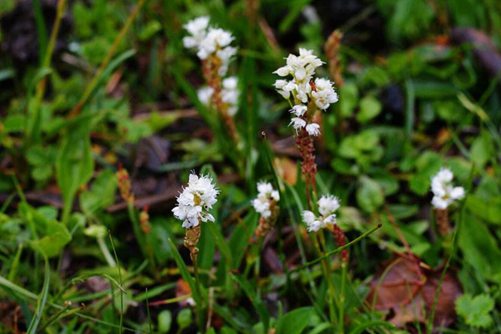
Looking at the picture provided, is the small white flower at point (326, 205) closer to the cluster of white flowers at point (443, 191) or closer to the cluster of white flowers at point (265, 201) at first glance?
the cluster of white flowers at point (265, 201)

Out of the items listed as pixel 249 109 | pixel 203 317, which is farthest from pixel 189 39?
pixel 203 317

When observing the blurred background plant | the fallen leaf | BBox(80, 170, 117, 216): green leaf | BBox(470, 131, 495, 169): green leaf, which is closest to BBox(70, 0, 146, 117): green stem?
the blurred background plant

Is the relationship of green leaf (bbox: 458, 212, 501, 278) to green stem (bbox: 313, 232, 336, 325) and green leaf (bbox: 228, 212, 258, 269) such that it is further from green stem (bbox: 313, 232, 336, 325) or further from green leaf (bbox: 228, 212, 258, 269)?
green leaf (bbox: 228, 212, 258, 269)

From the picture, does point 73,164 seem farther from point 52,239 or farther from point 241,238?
point 241,238

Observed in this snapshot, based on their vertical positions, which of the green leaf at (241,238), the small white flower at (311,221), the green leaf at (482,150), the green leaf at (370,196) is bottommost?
the small white flower at (311,221)

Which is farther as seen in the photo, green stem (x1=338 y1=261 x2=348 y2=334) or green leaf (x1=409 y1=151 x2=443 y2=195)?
green leaf (x1=409 y1=151 x2=443 y2=195)

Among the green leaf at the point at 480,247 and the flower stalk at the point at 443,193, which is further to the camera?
the green leaf at the point at 480,247

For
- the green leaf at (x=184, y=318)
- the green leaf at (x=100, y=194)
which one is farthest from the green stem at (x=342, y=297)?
the green leaf at (x=100, y=194)

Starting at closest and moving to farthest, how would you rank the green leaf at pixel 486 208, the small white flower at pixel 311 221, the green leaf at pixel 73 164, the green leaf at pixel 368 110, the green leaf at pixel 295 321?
the small white flower at pixel 311 221, the green leaf at pixel 295 321, the green leaf at pixel 486 208, the green leaf at pixel 73 164, the green leaf at pixel 368 110
